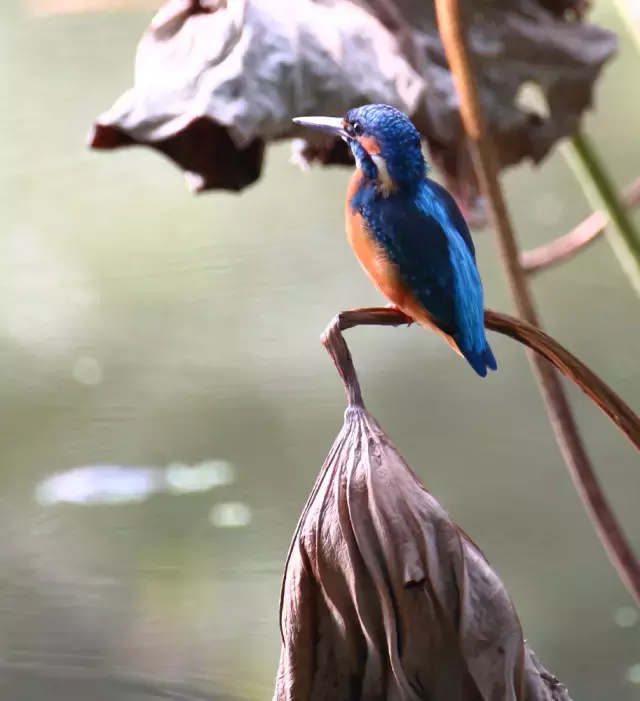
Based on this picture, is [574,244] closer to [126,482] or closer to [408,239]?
[408,239]

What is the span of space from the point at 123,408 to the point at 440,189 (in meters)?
0.59

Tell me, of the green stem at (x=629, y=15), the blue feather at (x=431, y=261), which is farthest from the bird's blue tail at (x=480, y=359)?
the green stem at (x=629, y=15)

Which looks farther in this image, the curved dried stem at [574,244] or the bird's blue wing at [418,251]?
the curved dried stem at [574,244]

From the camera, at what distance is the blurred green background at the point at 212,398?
35.0 inches

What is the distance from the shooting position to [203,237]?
92 cm

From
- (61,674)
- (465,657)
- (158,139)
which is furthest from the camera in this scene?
(61,674)

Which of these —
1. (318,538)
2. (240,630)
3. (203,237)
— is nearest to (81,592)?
(240,630)

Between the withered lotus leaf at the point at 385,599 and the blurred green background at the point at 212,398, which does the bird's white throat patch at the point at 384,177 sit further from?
the blurred green background at the point at 212,398

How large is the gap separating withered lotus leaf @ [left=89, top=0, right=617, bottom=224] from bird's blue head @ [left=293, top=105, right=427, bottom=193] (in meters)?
0.15

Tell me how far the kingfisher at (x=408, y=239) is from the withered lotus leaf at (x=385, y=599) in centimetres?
8

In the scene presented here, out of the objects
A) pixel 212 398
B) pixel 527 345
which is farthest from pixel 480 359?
pixel 212 398

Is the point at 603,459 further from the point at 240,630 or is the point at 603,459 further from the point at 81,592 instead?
the point at 81,592

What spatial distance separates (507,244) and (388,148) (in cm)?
20

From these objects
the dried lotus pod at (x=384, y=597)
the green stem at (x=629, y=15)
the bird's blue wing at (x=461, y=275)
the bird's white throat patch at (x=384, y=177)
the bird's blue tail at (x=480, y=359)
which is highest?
the green stem at (x=629, y=15)
